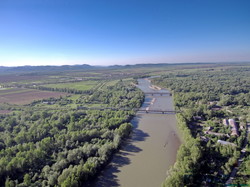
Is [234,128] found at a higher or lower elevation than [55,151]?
higher

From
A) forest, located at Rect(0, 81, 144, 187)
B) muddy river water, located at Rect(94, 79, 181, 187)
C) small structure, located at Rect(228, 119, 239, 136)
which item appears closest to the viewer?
forest, located at Rect(0, 81, 144, 187)

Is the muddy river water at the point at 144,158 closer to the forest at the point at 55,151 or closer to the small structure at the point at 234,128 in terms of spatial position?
the forest at the point at 55,151

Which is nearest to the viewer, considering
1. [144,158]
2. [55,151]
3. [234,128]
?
[144,158]

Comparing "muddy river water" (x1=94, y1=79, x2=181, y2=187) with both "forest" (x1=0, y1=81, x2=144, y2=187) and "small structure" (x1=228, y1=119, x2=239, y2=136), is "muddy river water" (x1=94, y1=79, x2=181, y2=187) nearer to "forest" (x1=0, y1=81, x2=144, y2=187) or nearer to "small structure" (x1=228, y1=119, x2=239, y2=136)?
"forest" (x1=0, y1=81, x2=144, y2=187)

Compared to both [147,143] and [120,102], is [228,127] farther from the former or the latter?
[120,102]

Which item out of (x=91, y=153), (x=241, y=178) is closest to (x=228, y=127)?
(x=241, y=178)

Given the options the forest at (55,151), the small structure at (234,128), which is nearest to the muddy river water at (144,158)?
the forest at (55,151)

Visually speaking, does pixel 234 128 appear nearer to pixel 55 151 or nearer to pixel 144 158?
pixel 144 158

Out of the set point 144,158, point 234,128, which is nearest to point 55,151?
point 144,158

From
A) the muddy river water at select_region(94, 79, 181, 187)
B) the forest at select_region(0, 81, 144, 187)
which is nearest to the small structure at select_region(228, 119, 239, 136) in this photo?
the muddy river water at select_region(94, 79, 181, 187)

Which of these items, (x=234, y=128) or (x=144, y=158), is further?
(x=234, y=128)
